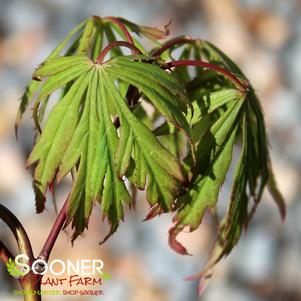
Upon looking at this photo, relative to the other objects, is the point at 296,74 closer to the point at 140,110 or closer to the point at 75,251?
the point at 75,251

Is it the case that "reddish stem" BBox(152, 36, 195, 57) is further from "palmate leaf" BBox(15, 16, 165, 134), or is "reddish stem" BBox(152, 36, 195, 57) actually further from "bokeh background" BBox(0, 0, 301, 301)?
"bokeh background" BBox(0, 0, 301, 301)

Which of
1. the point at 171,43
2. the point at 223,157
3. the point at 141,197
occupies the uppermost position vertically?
the point at 171,43

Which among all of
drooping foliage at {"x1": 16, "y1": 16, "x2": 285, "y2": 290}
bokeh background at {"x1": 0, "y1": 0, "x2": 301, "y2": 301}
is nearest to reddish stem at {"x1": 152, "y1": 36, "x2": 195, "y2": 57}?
drooping foliage at {"x1": 16, "y1": 16, "x2": 285, "y2": 290}

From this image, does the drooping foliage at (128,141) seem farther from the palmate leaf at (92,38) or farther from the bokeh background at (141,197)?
the bokeh background at (141,197)

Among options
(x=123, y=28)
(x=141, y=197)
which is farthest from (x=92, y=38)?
(x=141, y=197)

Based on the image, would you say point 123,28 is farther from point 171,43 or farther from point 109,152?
point 109,152

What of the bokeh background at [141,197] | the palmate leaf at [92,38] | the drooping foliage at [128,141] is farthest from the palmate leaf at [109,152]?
the bokeh background at [141,197]
